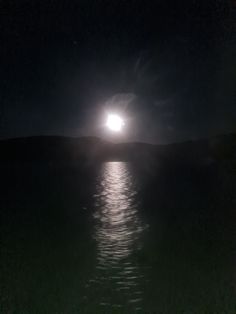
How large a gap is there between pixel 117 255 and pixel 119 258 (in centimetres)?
59

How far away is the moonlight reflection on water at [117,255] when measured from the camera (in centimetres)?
1814

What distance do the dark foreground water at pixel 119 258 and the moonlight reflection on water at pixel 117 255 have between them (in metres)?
0.05

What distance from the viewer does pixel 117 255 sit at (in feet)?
80.9

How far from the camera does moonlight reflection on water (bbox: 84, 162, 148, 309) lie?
59.5 ft

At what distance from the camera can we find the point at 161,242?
27.5 meters

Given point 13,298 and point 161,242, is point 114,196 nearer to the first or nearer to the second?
point 161,242

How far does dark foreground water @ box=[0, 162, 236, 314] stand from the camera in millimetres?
17375

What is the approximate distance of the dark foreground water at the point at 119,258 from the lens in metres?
17.4

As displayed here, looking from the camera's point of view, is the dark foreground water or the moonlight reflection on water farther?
the moonlight reflection on water

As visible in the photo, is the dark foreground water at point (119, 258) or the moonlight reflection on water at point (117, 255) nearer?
the dark foreground water at point (119, 258)

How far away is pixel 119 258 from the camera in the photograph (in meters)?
24.1

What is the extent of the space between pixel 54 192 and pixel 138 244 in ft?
119

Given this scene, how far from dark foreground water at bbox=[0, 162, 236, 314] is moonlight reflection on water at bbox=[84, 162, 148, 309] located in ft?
0.17

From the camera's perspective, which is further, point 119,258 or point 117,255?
point 117,255
